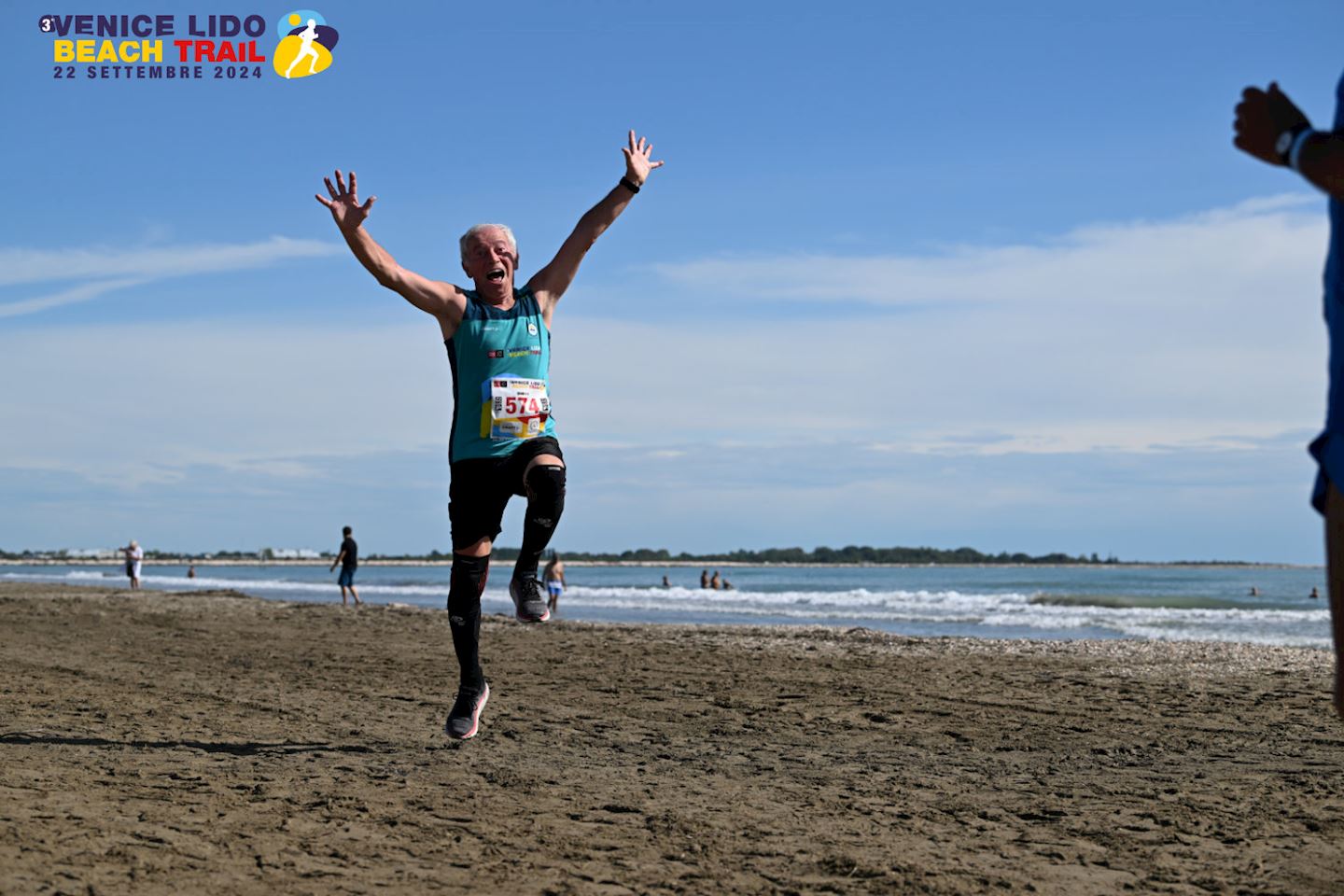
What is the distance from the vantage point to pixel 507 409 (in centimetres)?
598

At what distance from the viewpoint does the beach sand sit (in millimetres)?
3754

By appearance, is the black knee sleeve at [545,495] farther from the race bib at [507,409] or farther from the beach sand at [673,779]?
the beach sand at [673,779]

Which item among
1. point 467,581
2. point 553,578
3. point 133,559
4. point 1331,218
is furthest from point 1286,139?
point 133,559

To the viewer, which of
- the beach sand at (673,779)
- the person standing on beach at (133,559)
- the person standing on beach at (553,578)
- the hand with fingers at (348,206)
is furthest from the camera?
the person standing on beach at (133,559)

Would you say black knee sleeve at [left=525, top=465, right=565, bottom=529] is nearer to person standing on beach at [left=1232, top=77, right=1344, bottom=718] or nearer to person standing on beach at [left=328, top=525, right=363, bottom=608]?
person standing on beach at [left=1232, top=77, right=1344, bottom=718]

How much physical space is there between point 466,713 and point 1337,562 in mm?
4573

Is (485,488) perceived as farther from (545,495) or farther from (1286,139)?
(1286,139)

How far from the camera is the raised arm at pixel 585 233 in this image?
638cm

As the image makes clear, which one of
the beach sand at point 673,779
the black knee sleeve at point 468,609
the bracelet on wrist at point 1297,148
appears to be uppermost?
the bracelet on wrist at point 1297,148

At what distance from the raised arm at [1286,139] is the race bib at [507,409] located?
3772 mm

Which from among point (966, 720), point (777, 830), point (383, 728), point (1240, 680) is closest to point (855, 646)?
point (1240, 680)

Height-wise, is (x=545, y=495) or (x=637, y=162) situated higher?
(x=637, y=162)

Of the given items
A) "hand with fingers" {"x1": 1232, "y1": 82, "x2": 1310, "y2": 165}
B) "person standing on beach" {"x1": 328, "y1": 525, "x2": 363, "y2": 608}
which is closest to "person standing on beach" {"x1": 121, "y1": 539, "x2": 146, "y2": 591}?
"person standing on beach" {"x1": 328, "y1": 525, "x2": 363, "y2": 608}

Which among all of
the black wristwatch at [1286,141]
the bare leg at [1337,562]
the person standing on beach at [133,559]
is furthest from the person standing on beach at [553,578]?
the black wristwatch at [1286,141]
